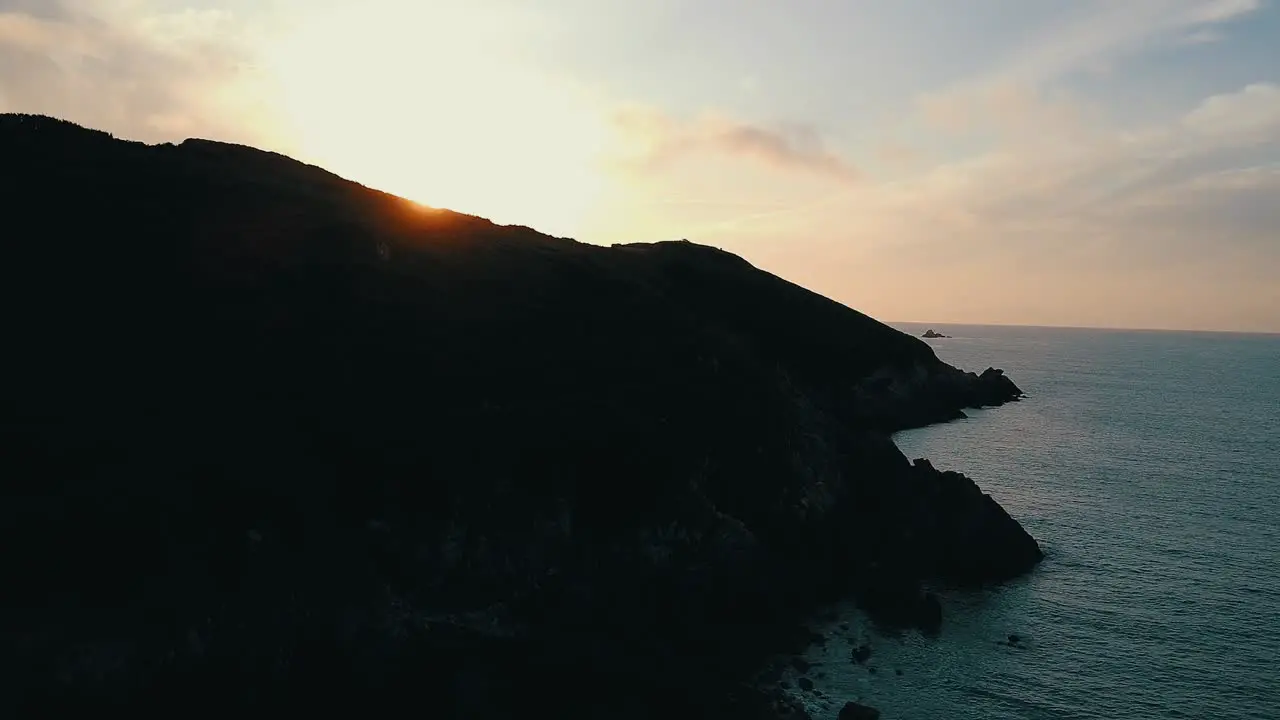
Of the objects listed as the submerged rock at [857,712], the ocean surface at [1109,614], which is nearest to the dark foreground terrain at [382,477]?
the submerged rock at [857,712]

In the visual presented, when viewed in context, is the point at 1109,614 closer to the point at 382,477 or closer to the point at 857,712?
the point at 857,712

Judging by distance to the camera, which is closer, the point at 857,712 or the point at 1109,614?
the point at 857,712

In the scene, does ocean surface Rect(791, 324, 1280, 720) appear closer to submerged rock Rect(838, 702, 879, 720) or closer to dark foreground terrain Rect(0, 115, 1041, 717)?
submerged rock Rect(838, 702, 879, 720)

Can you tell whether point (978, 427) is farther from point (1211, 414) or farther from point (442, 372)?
point (442, 372)

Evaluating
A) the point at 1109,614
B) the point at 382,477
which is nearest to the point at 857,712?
the point at 1109,614

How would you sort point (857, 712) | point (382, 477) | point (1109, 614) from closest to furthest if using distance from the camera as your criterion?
point (857, 712) < point (382, 477) < point (1109, 614)

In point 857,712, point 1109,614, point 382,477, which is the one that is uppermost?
point 382,477

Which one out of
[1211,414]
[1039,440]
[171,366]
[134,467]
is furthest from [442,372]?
[1211,414]

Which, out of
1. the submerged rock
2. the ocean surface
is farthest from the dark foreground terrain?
the ocean surface

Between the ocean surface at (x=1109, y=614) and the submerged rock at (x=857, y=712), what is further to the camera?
the ocean surface at (x=1109, y=614)

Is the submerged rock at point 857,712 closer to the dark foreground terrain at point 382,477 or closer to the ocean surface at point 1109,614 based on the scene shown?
the ocean surface at point 1109,614
